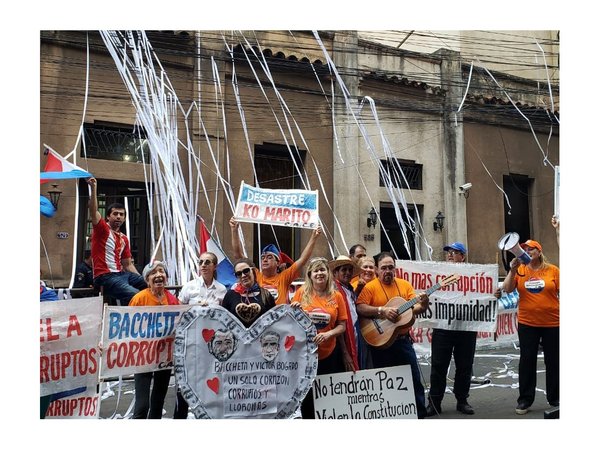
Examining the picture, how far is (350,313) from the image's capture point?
4.57 m

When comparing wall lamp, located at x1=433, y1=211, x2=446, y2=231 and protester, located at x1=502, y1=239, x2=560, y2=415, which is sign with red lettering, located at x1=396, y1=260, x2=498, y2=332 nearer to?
protester, located at x1=502, y1=239, x2=560, y2=415

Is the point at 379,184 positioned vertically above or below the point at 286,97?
below

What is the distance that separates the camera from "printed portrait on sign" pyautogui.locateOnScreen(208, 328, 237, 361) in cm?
427

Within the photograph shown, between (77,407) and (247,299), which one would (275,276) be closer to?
(247,299)

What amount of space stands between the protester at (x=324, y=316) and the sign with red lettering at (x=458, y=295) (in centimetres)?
137

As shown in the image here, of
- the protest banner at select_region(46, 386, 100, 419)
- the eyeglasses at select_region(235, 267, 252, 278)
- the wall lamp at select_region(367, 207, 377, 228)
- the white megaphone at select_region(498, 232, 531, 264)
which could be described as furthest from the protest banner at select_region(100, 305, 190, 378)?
the wall lamp at select_region(367, 207, 377, 228)

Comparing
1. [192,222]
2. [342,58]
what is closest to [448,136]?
[342,58]

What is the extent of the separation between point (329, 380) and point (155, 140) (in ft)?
18.5

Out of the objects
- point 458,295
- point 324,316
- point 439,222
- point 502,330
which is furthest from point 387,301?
point 439,222

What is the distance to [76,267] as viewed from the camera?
8.18 metres

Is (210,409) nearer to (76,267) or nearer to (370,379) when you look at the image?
(370,379)

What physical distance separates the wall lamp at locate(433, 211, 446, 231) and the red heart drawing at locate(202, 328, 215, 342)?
23.1 feet

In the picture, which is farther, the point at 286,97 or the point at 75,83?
the point at 286,97

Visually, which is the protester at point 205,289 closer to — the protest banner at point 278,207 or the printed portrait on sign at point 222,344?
the printed portrait on sign at point 222,344
